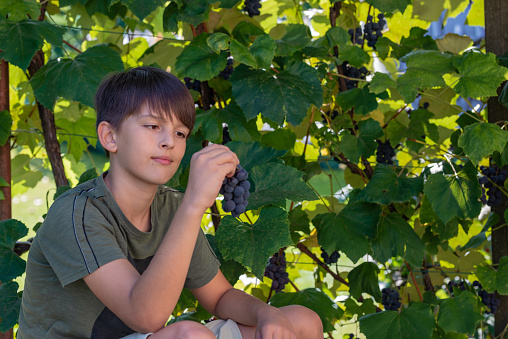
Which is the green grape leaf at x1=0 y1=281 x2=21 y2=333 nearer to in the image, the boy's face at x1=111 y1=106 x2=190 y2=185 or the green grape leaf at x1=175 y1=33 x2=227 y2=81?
→ the boy's face at x1=111 y1=106 x2=190 y2=185

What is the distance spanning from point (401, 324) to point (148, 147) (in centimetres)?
107

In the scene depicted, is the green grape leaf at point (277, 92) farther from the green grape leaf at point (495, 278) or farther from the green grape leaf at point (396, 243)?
the green grape leaf at point (495, 278)

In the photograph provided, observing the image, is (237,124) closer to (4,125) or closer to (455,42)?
(4,125)

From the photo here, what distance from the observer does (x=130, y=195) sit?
142 cm

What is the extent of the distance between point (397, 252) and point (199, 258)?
27.2 inches

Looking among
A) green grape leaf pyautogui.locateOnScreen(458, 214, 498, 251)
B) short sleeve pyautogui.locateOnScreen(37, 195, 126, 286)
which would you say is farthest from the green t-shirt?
green grape leaf pyautogui.locateOnScreen(458, 214, 498, 251)

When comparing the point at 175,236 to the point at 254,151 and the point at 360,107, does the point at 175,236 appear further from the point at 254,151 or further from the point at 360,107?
the point at 360,107

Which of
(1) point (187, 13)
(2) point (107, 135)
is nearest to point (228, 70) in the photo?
(1) point (187, 13)

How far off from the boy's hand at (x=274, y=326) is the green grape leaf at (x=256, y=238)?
9cm

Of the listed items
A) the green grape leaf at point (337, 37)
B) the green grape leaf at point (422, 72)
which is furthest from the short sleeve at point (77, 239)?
the green grape leaf at point (337, 37)

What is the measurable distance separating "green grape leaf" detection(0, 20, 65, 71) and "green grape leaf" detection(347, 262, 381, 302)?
1.26 meters

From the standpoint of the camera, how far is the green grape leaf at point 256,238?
1410 millimetres

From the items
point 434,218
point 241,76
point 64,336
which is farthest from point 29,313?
point 434,218

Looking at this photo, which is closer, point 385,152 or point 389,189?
point 389,189
